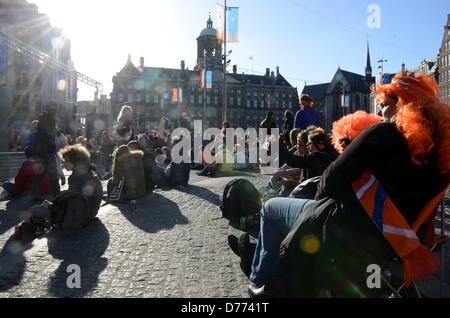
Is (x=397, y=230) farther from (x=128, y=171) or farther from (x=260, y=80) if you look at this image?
(x=260, y=80)

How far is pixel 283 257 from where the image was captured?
A: 107 inches

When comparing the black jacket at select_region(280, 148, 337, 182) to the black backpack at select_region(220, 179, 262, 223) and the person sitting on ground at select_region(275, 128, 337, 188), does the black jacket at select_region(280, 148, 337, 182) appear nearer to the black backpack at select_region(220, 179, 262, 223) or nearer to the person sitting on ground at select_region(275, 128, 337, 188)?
the person sitting on ground at select_region(275, 128, 337, 188)

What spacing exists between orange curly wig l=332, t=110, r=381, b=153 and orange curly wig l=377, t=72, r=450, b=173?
406mm

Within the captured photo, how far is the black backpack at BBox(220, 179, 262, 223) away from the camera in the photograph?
20.2 feet

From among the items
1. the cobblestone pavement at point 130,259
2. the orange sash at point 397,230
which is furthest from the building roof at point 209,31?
the orange sash at point 397,230

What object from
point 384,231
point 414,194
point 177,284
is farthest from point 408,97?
point 177,284

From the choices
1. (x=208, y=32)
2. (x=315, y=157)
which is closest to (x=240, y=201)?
(x=315, y=157)

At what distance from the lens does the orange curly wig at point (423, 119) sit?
2.33m

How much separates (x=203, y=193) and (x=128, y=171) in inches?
94.9

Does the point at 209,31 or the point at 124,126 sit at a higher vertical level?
the point at 209,31

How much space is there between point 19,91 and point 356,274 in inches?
2329

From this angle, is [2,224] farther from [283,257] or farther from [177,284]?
[283,257]

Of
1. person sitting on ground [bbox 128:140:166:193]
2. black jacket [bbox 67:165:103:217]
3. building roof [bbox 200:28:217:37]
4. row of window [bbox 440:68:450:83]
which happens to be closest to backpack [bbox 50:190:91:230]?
black jacket [bbox 67:165:103:217]

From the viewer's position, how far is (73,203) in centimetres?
566
